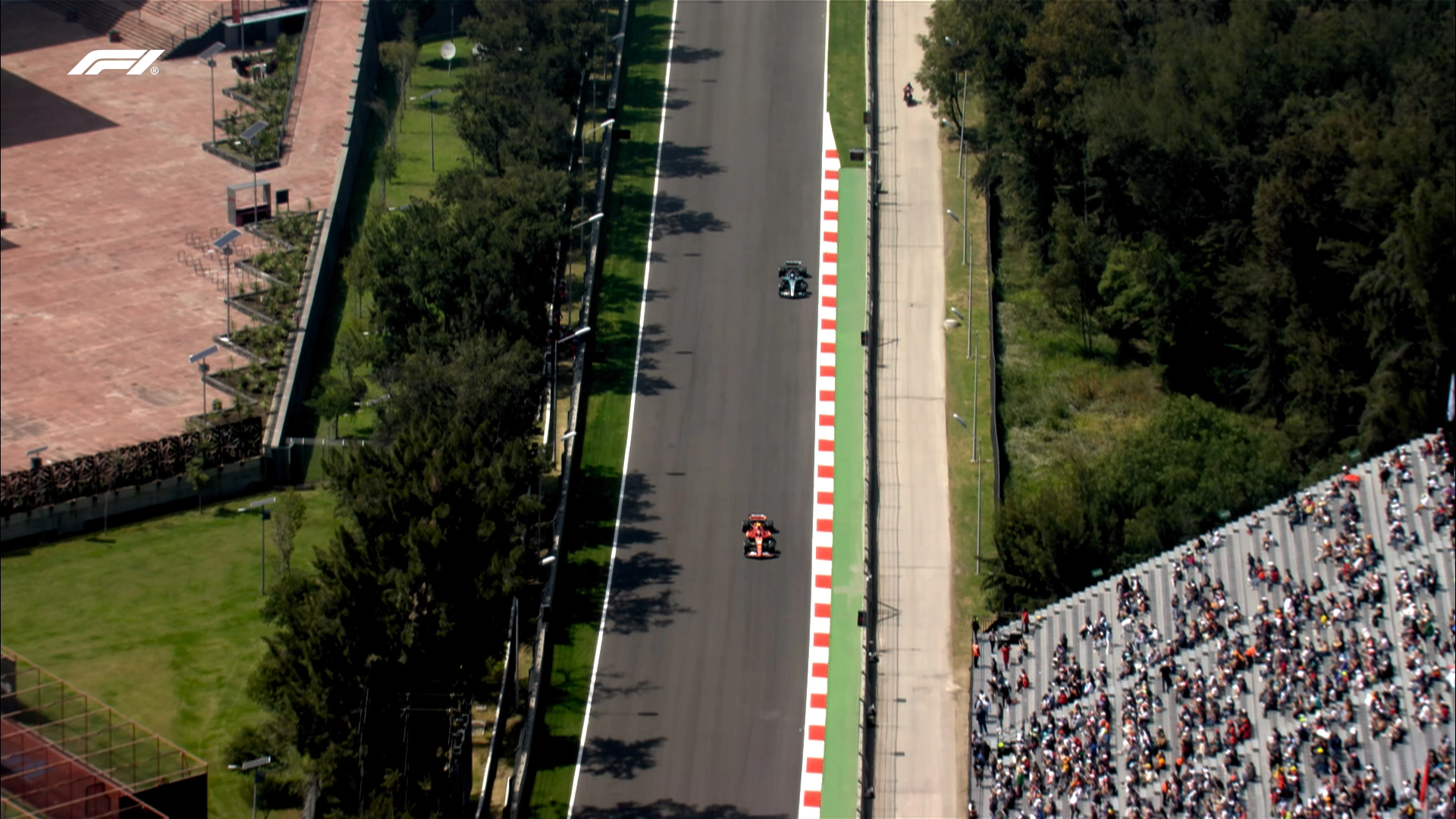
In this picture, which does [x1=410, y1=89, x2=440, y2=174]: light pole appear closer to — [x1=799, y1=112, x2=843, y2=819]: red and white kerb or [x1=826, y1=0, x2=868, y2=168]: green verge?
[x1=799, y1=112, x2=843, y2=819]: red and white kerb

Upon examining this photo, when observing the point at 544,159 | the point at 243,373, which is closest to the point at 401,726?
the point at 243,373

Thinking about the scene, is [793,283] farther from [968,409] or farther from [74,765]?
[74,765]

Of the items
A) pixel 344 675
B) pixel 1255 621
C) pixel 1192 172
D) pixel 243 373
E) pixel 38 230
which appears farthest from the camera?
pixel 1192 172

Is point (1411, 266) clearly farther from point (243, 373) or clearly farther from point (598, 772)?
point (243, 373)

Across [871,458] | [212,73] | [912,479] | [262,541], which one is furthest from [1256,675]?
[212,73]

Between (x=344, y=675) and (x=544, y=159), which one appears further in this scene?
(x=544, y=159)
